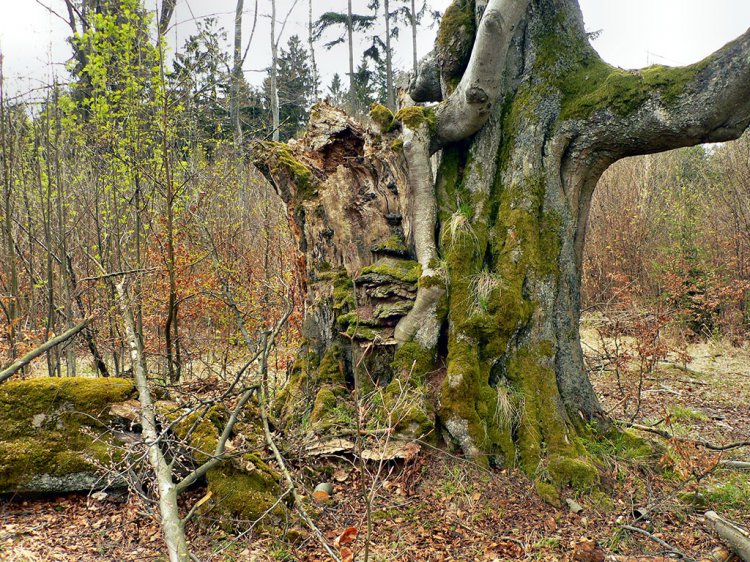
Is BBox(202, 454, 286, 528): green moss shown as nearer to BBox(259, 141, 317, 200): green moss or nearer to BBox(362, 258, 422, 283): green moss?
BBox(362, 258, 422, 283): green moss

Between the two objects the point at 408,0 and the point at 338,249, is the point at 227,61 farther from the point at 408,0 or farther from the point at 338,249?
the point at 408,0

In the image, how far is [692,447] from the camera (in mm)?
3830

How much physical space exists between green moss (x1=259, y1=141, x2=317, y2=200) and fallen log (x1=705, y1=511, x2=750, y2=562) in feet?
14.0

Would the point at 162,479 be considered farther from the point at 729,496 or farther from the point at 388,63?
the point at 388,63

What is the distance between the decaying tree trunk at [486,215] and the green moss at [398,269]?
0.02 meters

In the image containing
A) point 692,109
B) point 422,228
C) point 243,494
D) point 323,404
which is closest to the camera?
point 243,494

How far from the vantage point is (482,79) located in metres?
4.42

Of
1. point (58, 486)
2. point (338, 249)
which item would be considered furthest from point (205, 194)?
point (58, 486)

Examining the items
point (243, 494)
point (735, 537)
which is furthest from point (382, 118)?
A: point (735, 537)

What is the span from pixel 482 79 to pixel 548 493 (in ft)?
11.4

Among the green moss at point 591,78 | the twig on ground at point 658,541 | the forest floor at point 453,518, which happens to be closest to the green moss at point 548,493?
the forest floor at point 453,518

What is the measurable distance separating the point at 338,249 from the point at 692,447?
3.50 metres

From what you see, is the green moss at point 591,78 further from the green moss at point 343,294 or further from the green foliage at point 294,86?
the green foliage at point 294,86

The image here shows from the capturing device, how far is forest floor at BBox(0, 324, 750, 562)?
128 inches
